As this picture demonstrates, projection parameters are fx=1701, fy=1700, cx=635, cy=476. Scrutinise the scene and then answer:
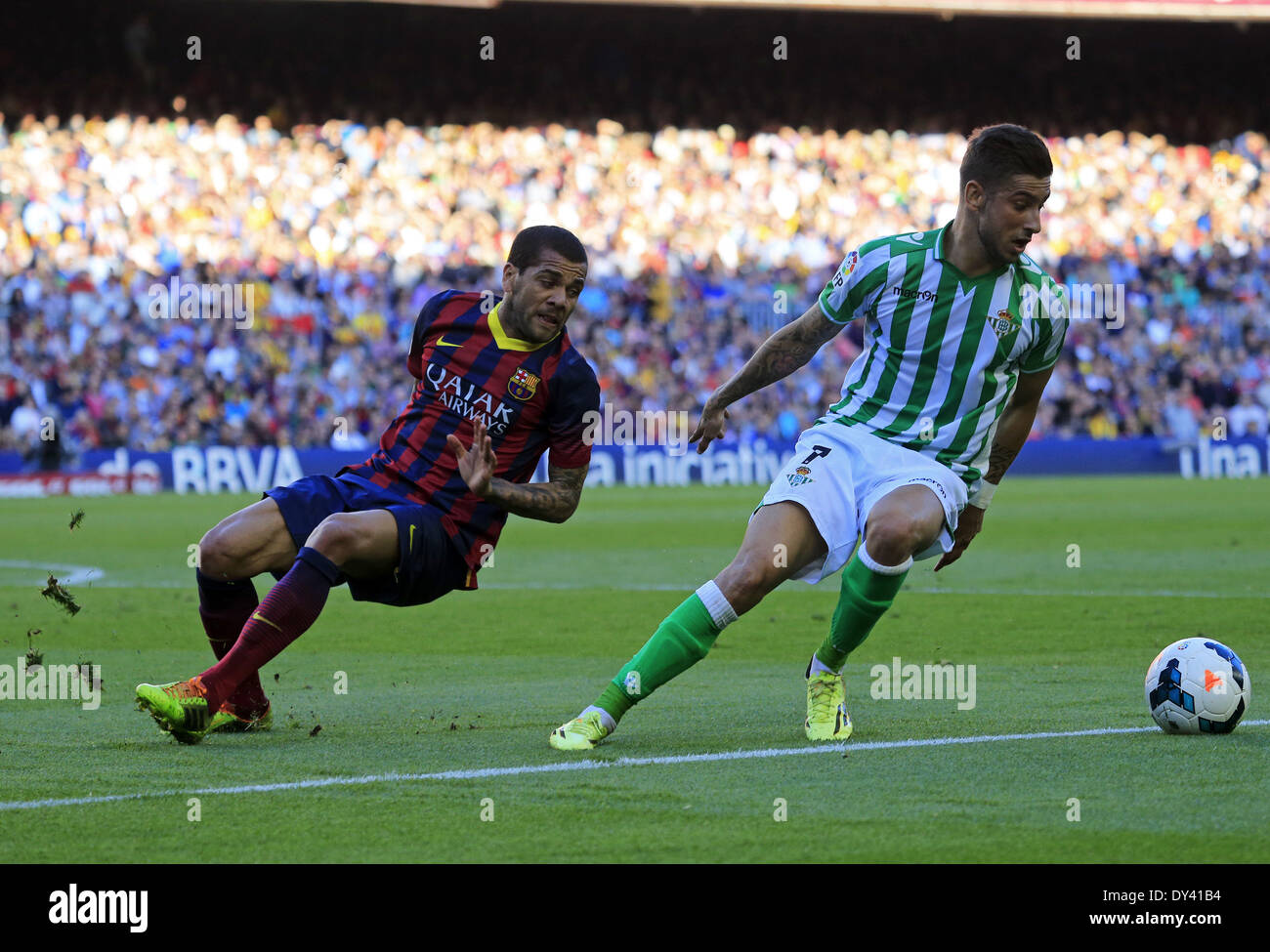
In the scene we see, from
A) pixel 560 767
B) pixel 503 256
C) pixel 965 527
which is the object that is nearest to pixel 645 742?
pixel 560 767

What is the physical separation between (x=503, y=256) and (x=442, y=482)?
76.7 feet

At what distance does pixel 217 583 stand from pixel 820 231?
26239mm

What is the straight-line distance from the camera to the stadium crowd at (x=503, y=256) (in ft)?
87.4

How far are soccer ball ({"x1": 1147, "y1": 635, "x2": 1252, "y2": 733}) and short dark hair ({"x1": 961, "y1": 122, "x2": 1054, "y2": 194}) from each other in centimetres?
157

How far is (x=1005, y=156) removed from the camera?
17.1ft

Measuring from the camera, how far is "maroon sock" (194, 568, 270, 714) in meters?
5.62

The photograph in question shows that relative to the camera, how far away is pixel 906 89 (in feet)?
116

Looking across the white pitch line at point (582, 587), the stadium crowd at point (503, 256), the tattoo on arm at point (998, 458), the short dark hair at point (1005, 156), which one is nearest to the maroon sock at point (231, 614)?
the tattoo on arm at point (998, 458)

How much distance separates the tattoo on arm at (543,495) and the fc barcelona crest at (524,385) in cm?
25

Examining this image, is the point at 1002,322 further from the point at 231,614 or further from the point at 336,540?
the point at 231,614
